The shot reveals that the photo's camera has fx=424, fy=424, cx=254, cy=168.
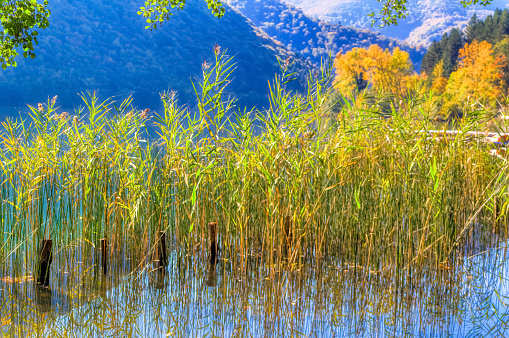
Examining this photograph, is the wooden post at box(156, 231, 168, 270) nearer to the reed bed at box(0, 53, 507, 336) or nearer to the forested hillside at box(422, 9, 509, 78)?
the reed bed at box(0, 53, 507, 336)

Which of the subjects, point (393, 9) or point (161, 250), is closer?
point (161, 250)

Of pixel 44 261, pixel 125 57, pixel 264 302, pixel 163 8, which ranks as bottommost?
pixel 264 302

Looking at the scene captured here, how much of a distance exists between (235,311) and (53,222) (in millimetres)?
1875

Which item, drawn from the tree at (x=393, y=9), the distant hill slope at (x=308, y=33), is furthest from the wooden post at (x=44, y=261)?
the distant hill slope at (x=308, y=33)

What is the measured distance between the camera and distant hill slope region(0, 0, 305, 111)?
63.0 metres

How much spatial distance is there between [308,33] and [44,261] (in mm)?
173614

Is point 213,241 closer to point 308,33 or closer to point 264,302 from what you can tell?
point 264,302

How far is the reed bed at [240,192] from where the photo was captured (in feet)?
11.4

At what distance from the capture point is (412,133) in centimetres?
398

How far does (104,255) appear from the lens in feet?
11.7

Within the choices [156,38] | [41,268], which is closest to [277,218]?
[41,268]

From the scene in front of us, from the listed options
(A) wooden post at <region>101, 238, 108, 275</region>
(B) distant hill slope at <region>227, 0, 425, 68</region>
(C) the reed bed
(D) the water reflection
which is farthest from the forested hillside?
(B) distant hill slope at <region>227, 0, 425, 68</region>

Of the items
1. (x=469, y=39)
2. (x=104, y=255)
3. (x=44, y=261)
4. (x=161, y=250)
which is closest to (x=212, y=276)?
(x=161, y=250)

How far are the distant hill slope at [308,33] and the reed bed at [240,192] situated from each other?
141117 mm
